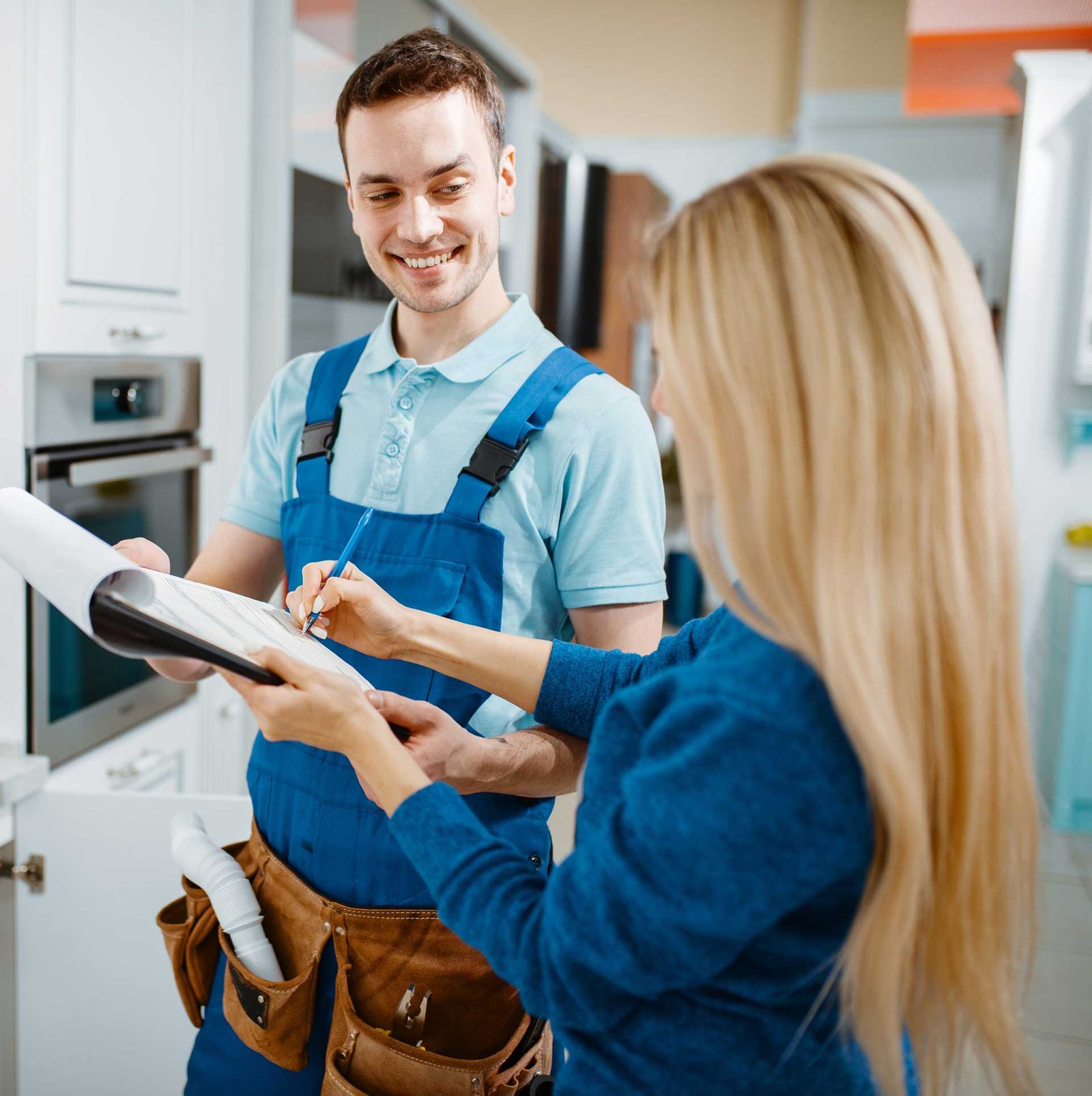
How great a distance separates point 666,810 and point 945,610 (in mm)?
214

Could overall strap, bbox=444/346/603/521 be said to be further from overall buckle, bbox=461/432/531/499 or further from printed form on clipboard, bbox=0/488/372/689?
printed form on clipboard, bbox=0/488/372/689

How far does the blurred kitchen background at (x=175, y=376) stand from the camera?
153cm

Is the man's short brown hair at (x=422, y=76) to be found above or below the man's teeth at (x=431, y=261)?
above

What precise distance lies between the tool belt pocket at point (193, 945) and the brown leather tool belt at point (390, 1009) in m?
0.08

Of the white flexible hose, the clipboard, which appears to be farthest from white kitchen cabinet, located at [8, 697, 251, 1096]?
the clipboard

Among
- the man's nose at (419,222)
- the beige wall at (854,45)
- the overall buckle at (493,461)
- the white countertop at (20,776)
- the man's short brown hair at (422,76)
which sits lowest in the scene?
the white countertop at (20,776)

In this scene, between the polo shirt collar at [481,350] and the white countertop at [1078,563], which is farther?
the white countertop at [1078,563]

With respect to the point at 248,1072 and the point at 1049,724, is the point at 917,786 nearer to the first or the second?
the point at 248,1072

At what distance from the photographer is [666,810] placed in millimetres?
641

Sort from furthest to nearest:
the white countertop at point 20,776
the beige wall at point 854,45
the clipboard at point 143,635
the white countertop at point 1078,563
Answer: the beige wall at point 854,45 < the white countertop at point 1078,563 < the white countertop at point 20,776 < the clipboard at point 143,635

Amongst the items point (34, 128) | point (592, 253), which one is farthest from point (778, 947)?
point (592, 253)

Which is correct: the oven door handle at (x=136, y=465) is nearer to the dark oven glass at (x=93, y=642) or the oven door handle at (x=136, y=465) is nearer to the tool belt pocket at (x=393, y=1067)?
the dark oven glass at (x=93, y=642)

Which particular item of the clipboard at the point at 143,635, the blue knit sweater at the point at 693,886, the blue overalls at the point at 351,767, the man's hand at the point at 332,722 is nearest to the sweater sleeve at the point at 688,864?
the blue knit sweater at the point at 693,886

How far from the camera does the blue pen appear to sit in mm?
1058
